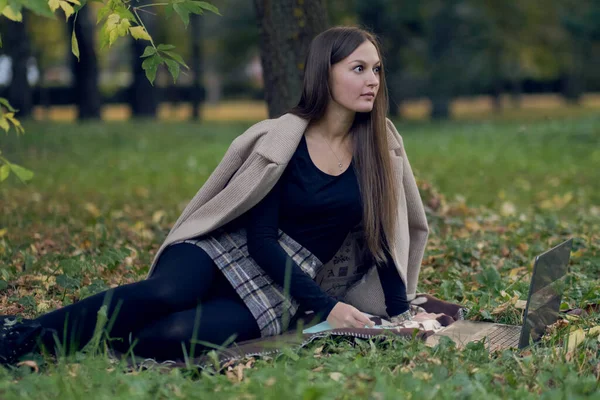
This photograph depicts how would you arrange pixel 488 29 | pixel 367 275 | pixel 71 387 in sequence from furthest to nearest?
1. pixel 488 29
2. pixel 367 275
3. pixel 71 387

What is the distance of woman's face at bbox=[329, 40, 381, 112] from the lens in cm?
375

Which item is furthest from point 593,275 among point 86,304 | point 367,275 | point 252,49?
point 252,49

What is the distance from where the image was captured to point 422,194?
676 cm

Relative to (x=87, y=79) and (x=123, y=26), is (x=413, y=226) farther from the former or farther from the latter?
(x=87, y=79)

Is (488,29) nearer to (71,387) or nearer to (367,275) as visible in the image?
(367,275)

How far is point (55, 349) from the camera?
329cm

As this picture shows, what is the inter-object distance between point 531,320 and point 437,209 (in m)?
3.32

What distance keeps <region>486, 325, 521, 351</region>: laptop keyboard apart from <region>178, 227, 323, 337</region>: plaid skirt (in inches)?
33.6

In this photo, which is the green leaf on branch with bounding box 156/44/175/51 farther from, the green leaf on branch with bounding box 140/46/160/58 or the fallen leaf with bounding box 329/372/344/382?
the fallen leaf with bounding box 329/372/344/382

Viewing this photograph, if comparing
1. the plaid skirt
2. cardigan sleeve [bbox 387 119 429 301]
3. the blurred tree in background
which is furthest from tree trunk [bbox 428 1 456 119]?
the plaid skirt

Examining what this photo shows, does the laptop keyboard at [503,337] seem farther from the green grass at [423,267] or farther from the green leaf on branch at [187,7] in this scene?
the green leaf on branch at [187,7]

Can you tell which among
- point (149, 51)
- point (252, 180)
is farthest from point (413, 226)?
point (149, 51)

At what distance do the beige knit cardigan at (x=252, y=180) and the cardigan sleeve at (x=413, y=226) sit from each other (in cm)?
6

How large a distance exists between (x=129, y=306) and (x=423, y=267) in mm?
2454
